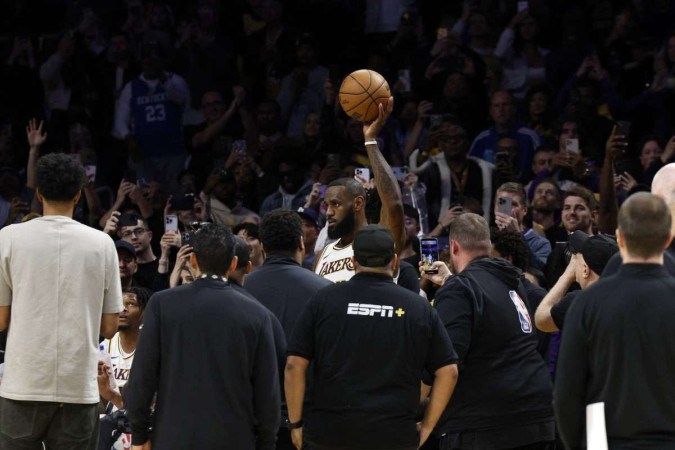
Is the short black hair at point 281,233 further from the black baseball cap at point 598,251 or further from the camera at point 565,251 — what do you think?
the camera at point 565,251

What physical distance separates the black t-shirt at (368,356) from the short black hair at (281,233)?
3.01 feet

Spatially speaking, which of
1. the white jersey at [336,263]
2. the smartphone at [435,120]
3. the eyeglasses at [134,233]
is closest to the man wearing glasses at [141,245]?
the eyeglasses at [134,233]

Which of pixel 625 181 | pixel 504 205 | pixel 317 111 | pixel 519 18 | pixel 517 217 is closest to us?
pixel 504 205

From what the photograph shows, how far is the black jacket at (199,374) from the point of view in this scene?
550 cm

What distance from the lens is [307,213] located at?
9.81m

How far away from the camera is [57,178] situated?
5.78m

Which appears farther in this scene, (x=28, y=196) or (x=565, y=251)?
(x=28, y=196)

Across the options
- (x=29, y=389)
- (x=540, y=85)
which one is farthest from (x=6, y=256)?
(x=540, y=85)

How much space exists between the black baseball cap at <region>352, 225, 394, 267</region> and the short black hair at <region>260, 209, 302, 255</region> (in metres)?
0.86

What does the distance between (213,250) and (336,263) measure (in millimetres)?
1641

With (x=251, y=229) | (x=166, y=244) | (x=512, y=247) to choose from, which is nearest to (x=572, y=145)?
(x=251, y=229)

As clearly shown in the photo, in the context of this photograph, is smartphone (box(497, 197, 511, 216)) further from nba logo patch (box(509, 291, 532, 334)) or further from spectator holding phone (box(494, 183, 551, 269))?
nba logo patch (box(509, 291, 532, 334))

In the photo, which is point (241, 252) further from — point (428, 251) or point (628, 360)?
point (628, 360)

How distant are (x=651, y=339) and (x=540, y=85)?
7918 mm
